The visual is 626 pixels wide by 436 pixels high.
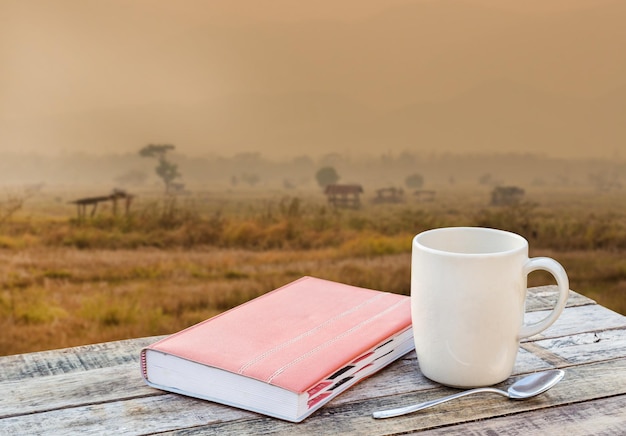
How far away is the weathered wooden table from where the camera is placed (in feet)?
2.06

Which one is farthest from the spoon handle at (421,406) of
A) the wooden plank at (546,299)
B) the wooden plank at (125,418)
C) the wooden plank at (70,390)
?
the wooden plank at (546,299)

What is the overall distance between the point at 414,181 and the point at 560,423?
6.66 feet

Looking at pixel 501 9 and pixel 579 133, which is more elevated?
pixel 501 9

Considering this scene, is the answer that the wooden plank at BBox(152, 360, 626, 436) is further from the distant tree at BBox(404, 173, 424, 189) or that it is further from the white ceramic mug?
the distant tree at BBox(404, 173, 424, 189)

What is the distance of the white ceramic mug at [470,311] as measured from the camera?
2.22 ft

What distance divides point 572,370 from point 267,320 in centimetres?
33

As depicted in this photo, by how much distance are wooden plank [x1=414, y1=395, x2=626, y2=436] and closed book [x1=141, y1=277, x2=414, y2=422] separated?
0.11m

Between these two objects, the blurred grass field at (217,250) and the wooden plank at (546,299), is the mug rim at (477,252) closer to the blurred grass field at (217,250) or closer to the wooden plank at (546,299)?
the wooden plank at (546,299)

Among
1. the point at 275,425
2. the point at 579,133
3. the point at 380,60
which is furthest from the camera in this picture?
the point at 579,133

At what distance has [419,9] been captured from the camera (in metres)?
2.53

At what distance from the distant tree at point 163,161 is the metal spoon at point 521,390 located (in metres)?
1.89

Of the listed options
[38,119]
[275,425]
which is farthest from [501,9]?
[275,425]

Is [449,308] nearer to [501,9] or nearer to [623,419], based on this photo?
[623,419]

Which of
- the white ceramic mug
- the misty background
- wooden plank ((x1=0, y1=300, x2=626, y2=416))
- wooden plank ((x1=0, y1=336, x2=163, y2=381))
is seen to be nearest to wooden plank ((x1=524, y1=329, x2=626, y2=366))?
wooden plank ((x1=0, y1=300, x2=626, y2=416))
